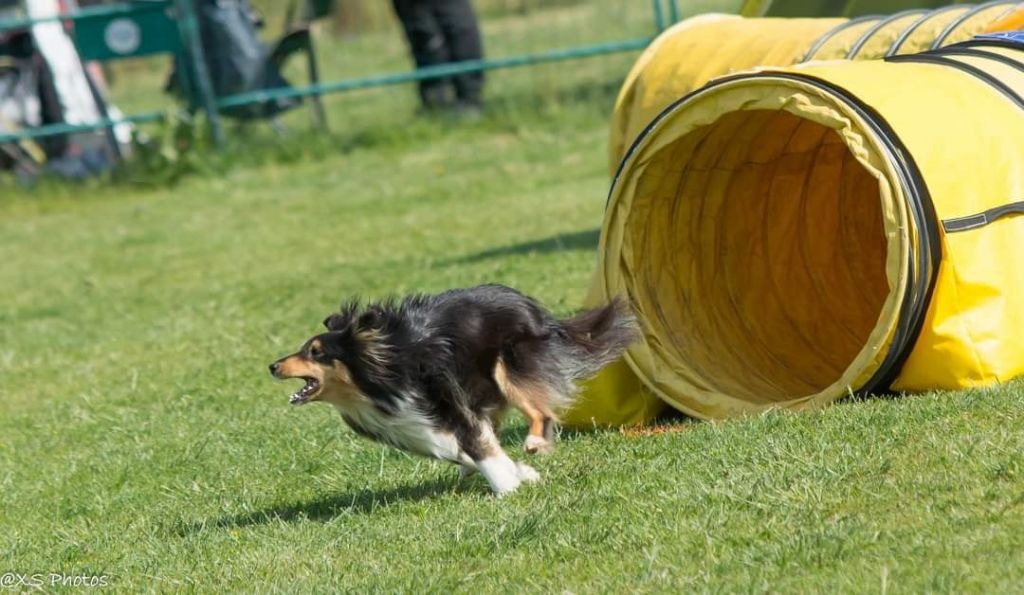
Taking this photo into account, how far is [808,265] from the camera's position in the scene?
777 cm

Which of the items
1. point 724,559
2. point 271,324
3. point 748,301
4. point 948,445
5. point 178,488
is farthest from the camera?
point 271,324

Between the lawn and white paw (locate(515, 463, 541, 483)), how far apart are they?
5cm

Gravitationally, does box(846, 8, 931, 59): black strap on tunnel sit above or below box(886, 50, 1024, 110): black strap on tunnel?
below

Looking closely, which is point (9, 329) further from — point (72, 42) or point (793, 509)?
point (793, 509)

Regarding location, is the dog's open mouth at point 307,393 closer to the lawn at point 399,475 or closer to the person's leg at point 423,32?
the lawn at point 399,475

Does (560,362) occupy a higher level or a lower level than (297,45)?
higher

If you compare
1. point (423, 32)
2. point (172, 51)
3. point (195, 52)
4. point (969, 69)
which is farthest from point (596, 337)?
point (172, 51)

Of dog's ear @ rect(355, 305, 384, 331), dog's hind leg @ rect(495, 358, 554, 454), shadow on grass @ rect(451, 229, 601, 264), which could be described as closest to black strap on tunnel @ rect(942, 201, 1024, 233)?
dog's hind leg @ rect(495, 358, 554, 454)

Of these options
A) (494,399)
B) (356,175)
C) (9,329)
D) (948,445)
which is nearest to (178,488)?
(494,399)

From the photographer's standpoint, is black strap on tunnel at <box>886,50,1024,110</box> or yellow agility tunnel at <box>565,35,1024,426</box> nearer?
yellow agility tunnel at <box>565,35,1024,426</box>

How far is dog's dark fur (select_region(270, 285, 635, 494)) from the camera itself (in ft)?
18.2

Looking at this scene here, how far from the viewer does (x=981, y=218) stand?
579 cm

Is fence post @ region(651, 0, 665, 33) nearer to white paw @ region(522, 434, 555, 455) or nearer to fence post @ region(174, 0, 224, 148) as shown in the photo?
fence post @ region(174, 0, 224, 148)

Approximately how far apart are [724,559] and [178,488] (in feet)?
9.23
